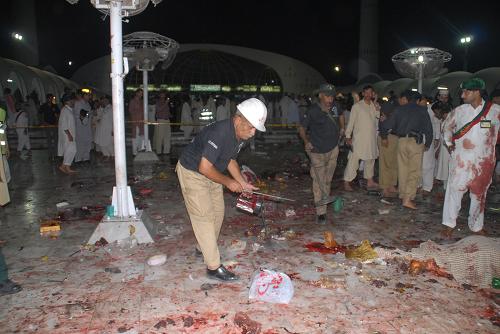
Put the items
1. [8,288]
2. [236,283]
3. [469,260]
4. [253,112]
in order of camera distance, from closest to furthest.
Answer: [253,112] < [8,288] < [236,283] < [469,260]

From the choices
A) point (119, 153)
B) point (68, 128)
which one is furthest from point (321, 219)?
point (68, 128)

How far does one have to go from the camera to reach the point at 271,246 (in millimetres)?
4840

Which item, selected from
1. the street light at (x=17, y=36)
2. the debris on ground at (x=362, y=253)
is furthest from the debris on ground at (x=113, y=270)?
the street light at (x=17, y=36)

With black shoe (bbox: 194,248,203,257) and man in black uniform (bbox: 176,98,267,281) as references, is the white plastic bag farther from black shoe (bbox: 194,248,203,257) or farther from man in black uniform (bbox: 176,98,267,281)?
black shoe (bbox: 194,248,203,257)

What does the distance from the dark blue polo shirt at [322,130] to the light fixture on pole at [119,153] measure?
2.71 metres

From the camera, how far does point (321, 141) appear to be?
5.80m

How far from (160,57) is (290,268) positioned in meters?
8.29

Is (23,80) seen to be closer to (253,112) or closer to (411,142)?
(411,142)

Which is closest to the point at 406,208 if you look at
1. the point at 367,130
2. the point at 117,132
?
the point at 367,130

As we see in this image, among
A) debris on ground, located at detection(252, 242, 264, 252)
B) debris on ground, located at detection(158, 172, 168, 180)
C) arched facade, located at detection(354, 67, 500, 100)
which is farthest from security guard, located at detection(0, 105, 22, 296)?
arched facade, located at detection(354, 67, 500, 100)

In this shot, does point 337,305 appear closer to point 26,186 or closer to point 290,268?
point 290,268

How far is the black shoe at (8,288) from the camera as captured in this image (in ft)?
11.6

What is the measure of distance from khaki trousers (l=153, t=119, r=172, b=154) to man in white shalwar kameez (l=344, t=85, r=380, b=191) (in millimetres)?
6684

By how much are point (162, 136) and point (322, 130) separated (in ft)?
25.9
